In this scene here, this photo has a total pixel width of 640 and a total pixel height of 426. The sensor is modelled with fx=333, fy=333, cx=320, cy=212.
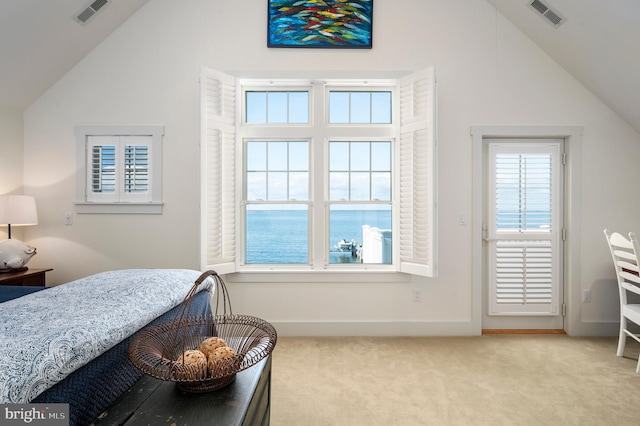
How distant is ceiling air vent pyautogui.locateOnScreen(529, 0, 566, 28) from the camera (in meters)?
2.79

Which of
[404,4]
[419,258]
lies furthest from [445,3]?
[419,258]

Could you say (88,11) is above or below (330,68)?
above

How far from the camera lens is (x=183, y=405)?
1.02m

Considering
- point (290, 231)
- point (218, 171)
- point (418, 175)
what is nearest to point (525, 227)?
point (418, 175)

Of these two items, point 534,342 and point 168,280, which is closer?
point 168,280

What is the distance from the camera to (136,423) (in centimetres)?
93

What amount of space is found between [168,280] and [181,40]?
2619mm

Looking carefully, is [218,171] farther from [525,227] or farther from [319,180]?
[525,227]

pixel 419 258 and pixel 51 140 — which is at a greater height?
pixel 51 140

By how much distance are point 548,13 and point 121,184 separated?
13.6ft

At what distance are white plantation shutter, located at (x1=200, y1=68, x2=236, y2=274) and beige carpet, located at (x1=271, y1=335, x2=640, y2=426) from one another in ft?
3.37

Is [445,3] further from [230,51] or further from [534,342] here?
[534,342]

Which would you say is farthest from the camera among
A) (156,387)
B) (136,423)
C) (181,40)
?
A: (181,40)

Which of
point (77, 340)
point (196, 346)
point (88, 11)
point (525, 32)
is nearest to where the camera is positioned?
point (77, 340)
